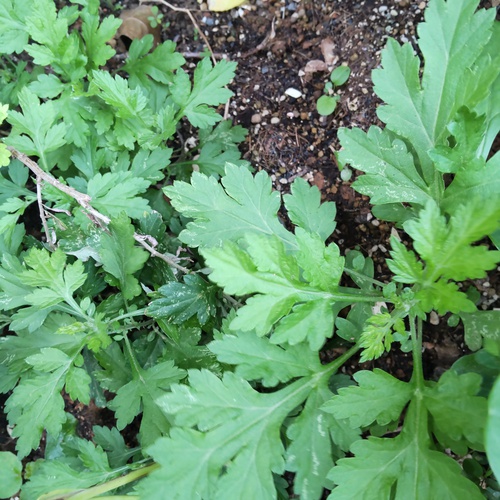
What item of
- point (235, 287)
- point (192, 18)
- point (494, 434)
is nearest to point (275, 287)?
point (235, 287)

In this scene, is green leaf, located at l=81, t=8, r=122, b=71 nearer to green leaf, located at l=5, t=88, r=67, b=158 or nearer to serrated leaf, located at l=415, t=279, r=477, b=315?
green leaf, located at l=5, t=88, r=67, b=158

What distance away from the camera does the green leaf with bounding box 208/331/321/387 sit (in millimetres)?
1287

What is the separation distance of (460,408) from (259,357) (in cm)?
50

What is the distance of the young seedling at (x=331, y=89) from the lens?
172 centimetres

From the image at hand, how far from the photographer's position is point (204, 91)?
1732 mm

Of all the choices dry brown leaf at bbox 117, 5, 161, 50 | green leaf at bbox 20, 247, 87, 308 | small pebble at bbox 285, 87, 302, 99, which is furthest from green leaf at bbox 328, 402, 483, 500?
dry brown leaf at bbox 117, 5, 161, 50

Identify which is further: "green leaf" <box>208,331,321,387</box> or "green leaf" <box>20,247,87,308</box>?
"green leaf" <box>20,247,87,308</box>

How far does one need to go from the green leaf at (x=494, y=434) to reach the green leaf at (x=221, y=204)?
818 millimetres

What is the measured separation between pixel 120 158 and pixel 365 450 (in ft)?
4.06

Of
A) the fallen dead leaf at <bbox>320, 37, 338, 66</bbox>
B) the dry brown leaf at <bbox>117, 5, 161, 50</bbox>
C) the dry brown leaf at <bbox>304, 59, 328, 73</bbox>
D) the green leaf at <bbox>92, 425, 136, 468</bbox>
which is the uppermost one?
the dry brown leaf at <bbox>117, 5, 161, 50</bbox>

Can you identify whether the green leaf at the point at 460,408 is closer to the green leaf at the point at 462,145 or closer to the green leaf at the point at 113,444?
the green leaf at the point at 462,145

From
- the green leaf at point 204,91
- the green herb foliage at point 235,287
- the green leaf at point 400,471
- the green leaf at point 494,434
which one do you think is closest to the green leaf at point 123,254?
the green herb foliage at point 235,287

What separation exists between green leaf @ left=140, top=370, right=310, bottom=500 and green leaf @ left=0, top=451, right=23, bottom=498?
0.87 m

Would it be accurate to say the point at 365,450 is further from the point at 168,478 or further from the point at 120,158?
the point at 120,158
